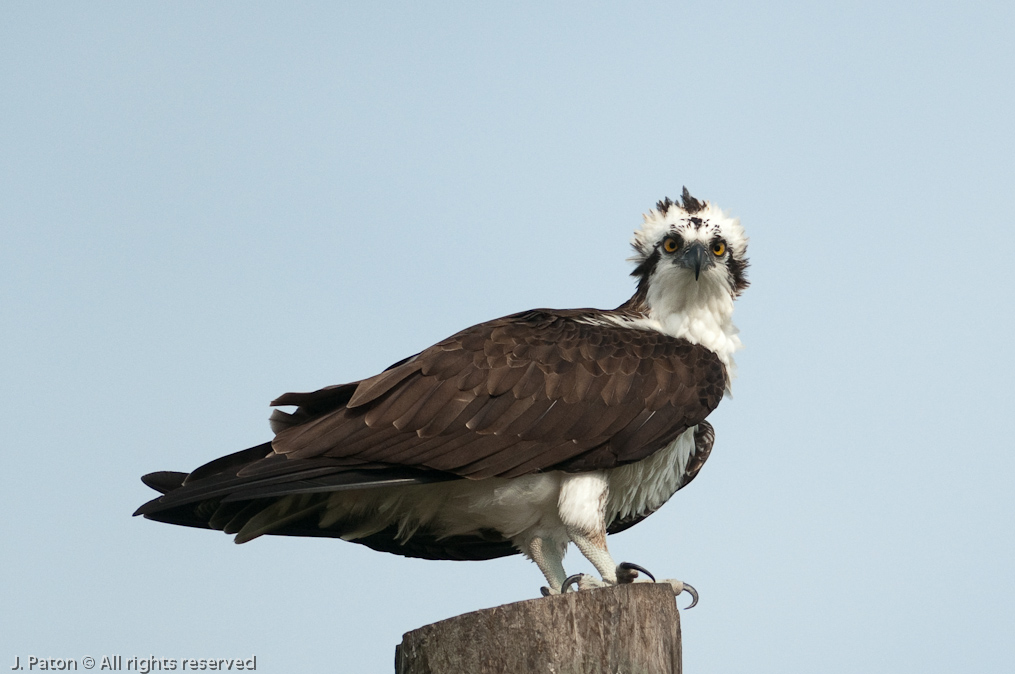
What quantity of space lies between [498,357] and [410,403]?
58cm

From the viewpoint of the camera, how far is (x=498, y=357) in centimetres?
614

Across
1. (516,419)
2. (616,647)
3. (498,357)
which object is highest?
(498,357)

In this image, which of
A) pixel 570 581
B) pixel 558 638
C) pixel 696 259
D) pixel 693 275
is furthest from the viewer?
pixel 693 275

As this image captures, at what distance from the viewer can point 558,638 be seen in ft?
14.2

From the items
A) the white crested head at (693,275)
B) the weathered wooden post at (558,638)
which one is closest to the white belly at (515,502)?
the white crested head at (693,275)

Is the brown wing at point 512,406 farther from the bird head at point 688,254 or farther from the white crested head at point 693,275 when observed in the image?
the bird head at point 688,254

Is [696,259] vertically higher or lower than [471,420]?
higher

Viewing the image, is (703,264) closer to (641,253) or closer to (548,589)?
(641,253)

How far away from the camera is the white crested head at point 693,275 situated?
6887 millimetres

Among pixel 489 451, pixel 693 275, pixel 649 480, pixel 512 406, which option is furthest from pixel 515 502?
pixel 693 275

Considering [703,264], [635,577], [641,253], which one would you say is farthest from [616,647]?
[641,253]

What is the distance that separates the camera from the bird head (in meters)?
6.96

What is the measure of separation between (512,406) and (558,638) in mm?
1823

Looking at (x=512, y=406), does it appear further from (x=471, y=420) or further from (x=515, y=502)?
(x=515, y=502)
